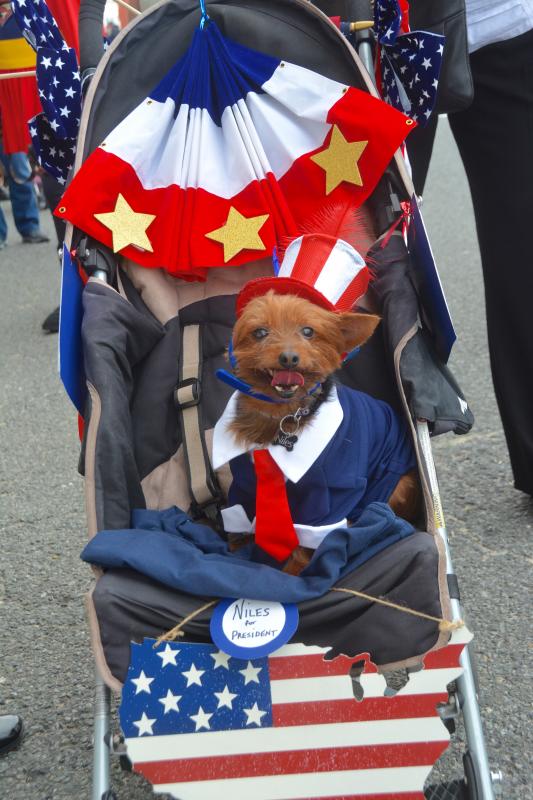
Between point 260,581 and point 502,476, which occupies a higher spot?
point 260,581

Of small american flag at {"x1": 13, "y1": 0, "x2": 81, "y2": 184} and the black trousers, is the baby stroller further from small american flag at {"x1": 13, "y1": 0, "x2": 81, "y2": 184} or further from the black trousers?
the black trousers

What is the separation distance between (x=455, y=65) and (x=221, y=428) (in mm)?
1258

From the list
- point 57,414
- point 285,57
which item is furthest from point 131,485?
point 57,414

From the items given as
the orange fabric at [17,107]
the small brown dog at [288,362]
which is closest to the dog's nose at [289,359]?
the small brown dog at [288,362]

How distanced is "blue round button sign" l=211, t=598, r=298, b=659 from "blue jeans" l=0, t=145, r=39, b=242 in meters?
6.85

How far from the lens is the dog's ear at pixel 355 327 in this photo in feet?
7.35

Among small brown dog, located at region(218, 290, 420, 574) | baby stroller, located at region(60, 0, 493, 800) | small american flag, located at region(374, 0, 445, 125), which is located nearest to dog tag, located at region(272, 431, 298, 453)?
small brown dog, located at region(218, 290, 420, 574)

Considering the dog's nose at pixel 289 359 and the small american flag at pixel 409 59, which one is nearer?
the dog's nose at pixel 289 359

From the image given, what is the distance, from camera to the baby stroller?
181 centimetres

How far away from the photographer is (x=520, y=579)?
2980 mm

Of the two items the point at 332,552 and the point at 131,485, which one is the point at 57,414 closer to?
the point at 131,485

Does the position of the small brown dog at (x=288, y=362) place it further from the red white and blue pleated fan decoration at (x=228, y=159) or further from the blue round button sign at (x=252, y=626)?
the red white and blue pleated fan decoration at (x=228, y=159)

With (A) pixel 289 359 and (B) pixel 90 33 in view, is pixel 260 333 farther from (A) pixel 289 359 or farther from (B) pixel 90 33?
(B) pixel 90 33

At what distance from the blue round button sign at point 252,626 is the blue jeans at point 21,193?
685cm
